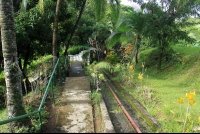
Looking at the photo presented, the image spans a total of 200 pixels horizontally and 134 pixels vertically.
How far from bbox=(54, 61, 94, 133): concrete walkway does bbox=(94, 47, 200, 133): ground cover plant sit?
154 centimetres

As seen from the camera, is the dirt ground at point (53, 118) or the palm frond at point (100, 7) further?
the palm frond at point (100, 7)

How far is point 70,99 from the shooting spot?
→ 158 inches

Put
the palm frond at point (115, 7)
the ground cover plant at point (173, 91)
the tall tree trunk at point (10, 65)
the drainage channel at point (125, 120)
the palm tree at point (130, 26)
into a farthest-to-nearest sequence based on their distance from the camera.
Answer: the palm tree at point (130, 26) < the palm frond at point (115, 7) < the drainage channel at point (125, 120) < the ground cover plant at point (173, 91) < the tall tree trunk at point (10, 65)

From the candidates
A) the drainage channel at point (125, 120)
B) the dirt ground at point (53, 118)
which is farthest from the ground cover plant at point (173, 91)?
the dirt ground at point (53, 118)

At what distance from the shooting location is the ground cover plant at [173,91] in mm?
2790

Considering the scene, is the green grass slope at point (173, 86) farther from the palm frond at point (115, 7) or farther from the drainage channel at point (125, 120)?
the palm frond at point (115, 7)

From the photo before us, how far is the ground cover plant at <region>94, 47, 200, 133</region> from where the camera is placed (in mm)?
2790

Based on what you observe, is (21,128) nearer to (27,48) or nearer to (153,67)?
(27,48)

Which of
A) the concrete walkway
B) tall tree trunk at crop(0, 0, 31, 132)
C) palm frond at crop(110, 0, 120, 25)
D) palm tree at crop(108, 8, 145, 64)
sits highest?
palm frond at crop(110, 0, 120, 25)

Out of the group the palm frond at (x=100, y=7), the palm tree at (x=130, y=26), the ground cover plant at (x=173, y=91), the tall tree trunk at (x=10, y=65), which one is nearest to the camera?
the tall tree trunk at (x=10, y=65)

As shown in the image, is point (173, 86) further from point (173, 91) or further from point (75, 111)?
point (75, 111)

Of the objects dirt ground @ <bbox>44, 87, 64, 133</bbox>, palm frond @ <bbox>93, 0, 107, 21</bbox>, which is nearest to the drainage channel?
dirt ground @ <bbox>44, 87, 64, 133</bbox>

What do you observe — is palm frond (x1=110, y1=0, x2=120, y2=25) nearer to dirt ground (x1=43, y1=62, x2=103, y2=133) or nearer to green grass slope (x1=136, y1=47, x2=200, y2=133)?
green grass slope (x1=136, y1=47, x2=200, y2=133)

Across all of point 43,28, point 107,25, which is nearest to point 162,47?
point 43,28
